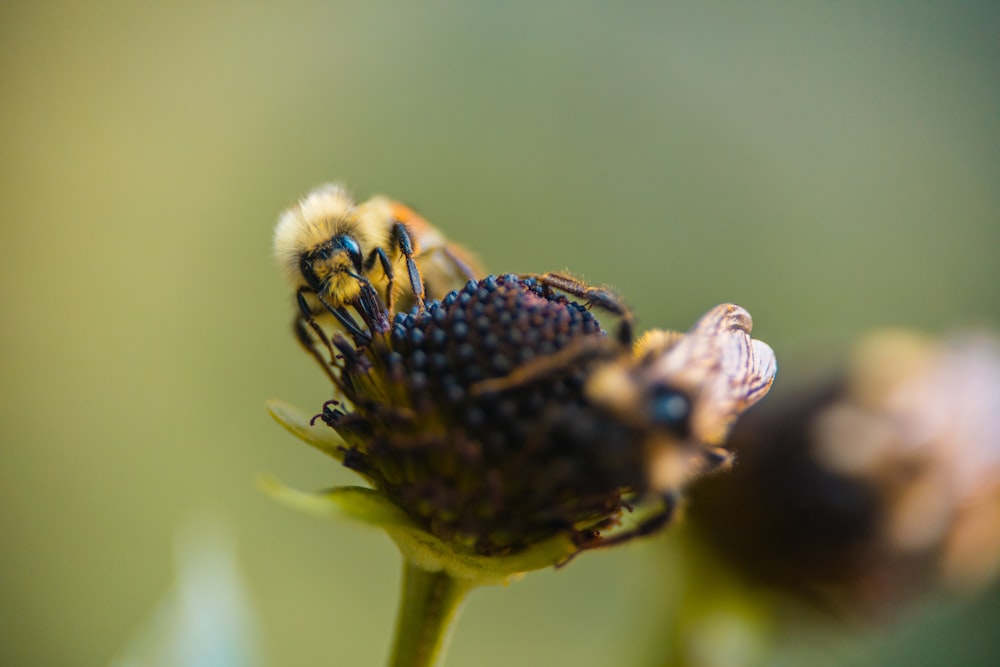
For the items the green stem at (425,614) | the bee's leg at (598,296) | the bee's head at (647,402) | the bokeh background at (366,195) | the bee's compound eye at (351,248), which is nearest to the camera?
the bee's head at (647,402)

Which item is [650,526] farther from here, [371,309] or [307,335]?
[307,335]

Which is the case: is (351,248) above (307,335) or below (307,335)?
above

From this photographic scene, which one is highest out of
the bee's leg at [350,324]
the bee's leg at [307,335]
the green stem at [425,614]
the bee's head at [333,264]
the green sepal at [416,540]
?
the bee's head at [333,264]

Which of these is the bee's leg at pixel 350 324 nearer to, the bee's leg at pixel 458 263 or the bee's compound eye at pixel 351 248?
the bee's compound eye at pixel 351 248

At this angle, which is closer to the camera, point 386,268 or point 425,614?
point 425,614

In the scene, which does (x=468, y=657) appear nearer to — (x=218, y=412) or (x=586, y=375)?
(x=218, y=412)

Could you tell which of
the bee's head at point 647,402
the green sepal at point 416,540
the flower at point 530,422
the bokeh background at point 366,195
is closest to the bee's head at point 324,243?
the flower at point 530,422

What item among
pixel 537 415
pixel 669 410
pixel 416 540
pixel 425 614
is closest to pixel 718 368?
pixel 669 410

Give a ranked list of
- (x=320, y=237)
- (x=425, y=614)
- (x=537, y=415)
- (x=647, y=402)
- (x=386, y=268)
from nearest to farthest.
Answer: (x=647, y=402)
(x=537, y=415)
(x=425, y=614)
(x=386, y=268)
(x=320, y=237)
